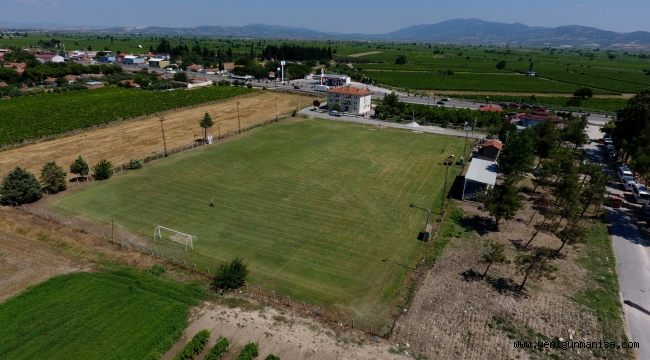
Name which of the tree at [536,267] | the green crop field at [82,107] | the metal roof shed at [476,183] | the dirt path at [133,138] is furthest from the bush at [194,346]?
the green crop field at [82,107]

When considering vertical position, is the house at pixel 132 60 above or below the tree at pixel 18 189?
above

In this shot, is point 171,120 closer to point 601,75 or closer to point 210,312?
point 210,312

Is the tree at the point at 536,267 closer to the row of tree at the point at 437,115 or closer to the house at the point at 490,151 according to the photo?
the house at the point at 490,151

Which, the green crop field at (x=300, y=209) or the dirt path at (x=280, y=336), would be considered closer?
the dirt path at (x=280, y=336)

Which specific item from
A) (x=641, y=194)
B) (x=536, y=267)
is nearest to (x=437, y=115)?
(x=641, y=194)

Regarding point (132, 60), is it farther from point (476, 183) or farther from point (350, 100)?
point (476, 183)

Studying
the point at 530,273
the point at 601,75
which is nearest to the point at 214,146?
the point at 530,273
